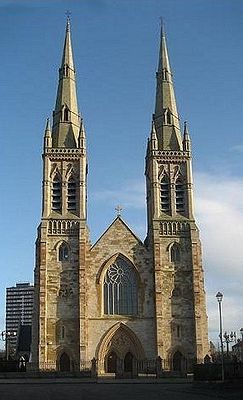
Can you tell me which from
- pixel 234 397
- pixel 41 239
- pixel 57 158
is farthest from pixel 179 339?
pixel 234 397

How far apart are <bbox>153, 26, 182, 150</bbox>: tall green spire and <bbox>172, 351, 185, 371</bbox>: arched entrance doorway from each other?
2488 cm

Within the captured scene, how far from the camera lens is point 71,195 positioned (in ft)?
229

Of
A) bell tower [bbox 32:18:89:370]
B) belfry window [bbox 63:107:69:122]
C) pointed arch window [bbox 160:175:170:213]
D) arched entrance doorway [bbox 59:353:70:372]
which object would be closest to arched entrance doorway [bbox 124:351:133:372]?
bell tower [bbox 32:18:89:370]

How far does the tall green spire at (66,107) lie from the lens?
238 ft

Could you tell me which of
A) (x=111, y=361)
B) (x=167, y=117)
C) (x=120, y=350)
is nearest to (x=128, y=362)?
(x=120, y=350)

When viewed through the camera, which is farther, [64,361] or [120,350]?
[120,350]

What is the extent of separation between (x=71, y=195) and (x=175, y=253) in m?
14.1

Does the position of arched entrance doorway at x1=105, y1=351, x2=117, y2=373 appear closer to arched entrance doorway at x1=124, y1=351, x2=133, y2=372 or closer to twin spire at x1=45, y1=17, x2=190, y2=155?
arched entrance doorway at x1=124, y1=351, x2=133, y2=372

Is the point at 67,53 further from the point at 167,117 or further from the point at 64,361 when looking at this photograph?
the point at 64,361

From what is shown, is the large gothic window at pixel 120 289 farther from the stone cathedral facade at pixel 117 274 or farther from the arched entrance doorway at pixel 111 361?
the arched entrance doorway at pixel 111 361

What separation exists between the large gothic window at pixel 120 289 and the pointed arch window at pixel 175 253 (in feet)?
15.8

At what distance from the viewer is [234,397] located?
27703mm

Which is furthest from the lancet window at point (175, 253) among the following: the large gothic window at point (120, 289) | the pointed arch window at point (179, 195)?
the large gothic window at point (120, 289)

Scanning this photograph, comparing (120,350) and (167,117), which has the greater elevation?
(167,117)
